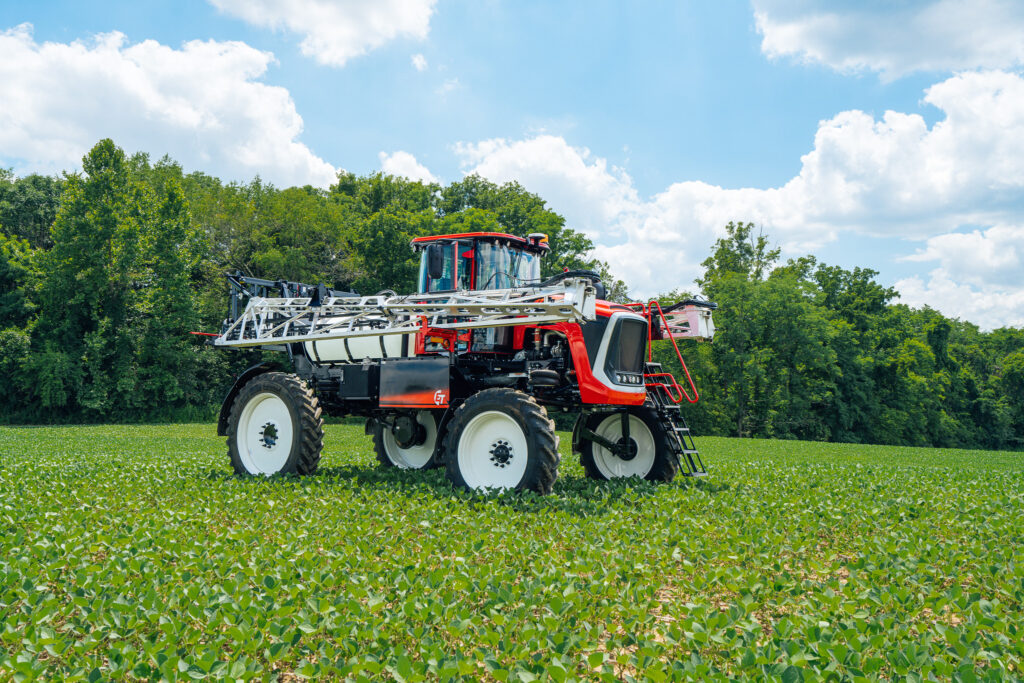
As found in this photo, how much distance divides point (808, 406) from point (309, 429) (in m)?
39.3

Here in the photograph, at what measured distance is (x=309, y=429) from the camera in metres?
9.20

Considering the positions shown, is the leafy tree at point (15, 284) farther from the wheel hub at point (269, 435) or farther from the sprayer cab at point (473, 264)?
the sprayer cab at point (473, 264)

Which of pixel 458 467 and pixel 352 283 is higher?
pixel 352 283

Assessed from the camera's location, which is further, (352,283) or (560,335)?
(352,283)

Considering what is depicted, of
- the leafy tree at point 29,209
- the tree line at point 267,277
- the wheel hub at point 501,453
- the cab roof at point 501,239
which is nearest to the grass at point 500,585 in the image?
the wheel hub at point 501,453

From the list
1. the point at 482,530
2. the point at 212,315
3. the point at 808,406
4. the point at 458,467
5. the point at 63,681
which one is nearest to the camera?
the point at 63,681

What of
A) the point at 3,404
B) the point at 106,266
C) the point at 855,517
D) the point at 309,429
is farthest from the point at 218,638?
the point at 3,404

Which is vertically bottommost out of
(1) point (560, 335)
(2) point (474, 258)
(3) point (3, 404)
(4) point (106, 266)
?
(3) point (3, 404)

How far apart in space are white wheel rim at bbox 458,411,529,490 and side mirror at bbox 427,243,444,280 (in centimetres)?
208

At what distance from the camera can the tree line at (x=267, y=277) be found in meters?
32.9

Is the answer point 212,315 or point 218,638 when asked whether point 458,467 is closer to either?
point 218,638

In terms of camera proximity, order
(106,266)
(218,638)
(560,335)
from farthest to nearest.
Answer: (106,266)
(560,335)
(218,638)

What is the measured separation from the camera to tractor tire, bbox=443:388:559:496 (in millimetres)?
7504

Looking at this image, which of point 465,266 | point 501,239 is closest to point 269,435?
point 465,266
